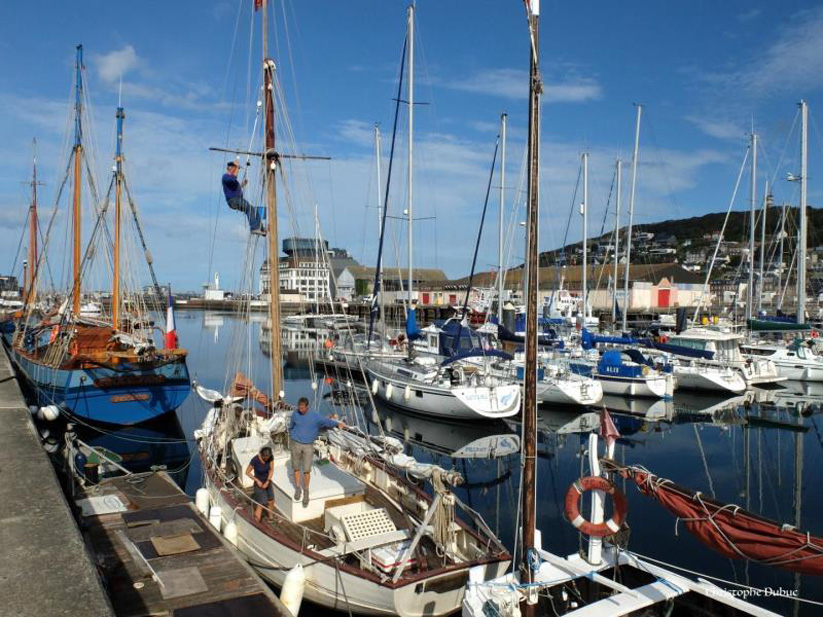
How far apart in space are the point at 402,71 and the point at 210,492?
74.3 ft

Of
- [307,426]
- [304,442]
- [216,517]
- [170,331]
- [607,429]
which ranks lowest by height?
[216,517]

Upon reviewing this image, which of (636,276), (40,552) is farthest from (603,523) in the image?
(636,276)

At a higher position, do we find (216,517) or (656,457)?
(216,517)

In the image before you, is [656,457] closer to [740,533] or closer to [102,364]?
[740,533]

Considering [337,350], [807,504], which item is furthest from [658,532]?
[337,350]

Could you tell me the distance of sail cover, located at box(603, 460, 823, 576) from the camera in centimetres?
592

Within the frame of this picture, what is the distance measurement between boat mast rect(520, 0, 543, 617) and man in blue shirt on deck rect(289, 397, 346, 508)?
414cm

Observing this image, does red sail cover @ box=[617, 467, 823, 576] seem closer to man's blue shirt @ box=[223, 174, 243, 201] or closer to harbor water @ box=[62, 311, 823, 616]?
harbor water @ box=[62, 311, 823, 616]

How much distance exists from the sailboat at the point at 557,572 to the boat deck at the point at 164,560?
2.85 metres

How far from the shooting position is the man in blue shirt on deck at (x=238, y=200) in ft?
46.8

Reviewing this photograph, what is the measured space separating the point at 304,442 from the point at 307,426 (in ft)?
1.06

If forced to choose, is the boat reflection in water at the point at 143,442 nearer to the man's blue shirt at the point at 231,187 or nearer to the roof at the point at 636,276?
the man's blue shirt at the point at 231,187

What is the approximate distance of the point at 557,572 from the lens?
7.79 metres

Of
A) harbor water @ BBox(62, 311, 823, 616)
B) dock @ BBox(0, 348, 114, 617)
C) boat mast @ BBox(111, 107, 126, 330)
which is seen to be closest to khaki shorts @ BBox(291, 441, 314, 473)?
dock @ BBox(0, 348, 114, 617)
